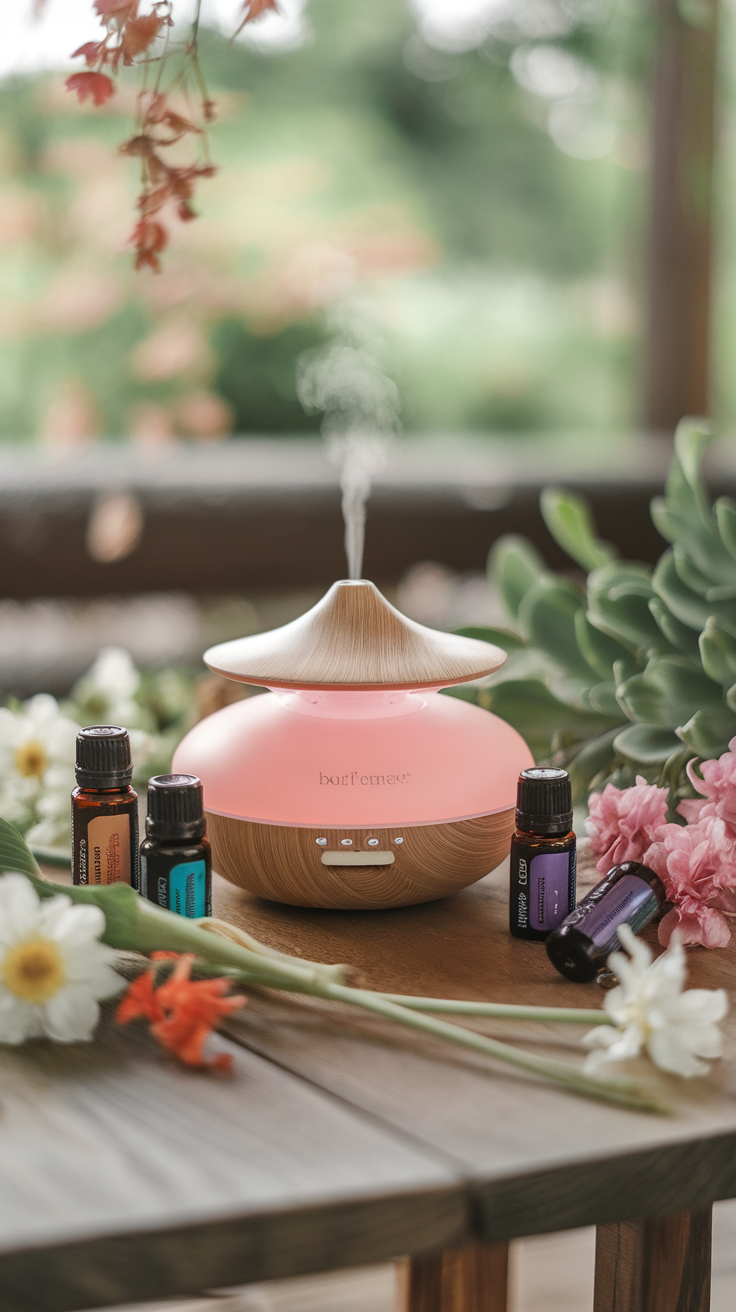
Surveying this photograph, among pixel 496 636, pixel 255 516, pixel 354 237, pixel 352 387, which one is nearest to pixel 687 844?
pixel 496 636

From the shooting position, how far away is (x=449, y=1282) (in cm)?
95

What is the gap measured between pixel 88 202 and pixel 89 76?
153 inches

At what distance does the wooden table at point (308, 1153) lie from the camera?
550mm

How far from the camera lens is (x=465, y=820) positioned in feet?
2.97

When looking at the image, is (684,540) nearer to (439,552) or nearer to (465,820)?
(465,820)

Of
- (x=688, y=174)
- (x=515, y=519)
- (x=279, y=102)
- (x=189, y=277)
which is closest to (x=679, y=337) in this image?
(x=688, y=174)

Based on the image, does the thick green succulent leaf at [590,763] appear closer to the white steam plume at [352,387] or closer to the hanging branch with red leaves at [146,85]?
the white steam plume at [352,387]

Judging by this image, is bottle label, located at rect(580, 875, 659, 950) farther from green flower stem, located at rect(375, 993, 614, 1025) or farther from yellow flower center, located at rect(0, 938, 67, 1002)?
yellow flower center, located at rect(0, 938, 67, 1002)

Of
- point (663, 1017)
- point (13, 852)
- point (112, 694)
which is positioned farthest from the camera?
point (112, 694)

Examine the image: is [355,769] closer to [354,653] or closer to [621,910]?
[354,653]

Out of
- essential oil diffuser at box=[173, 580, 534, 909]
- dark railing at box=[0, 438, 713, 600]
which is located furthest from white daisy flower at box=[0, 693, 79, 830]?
dark railing at box=[0, 438, 713, 600]

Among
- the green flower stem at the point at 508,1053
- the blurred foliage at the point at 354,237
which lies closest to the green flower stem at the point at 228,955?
the green flower stem at the point at 508,1053

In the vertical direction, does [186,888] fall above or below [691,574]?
below

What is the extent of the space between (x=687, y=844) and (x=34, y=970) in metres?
0.43
